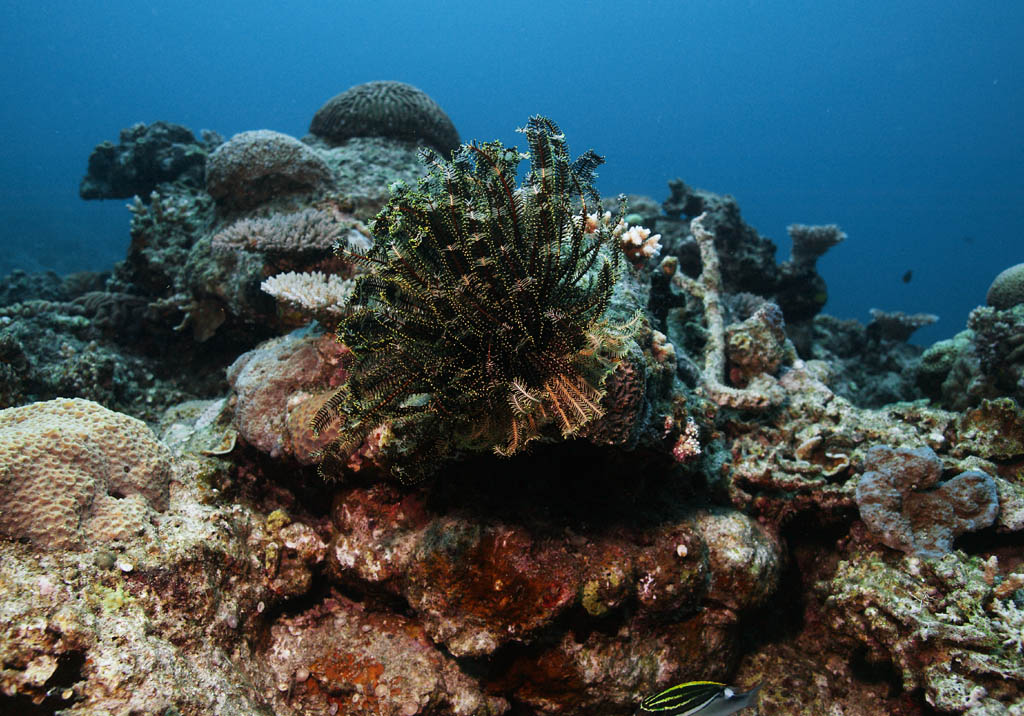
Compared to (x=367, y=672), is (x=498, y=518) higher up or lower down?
higher up

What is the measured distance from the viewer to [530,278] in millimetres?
2707

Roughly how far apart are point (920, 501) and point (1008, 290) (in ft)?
21.8

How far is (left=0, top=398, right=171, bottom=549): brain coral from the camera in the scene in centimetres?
301

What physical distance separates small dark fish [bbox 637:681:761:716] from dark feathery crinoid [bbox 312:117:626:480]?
1.69 meters

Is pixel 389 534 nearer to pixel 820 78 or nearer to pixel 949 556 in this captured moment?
pixel 949 556

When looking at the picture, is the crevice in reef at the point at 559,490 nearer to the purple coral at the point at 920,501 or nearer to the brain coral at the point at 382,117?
the purple coral at the point at 920,501

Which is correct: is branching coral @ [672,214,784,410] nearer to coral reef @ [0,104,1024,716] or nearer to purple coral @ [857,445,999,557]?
coral reef @ [0,104,1024,716]

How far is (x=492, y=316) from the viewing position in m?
2.81

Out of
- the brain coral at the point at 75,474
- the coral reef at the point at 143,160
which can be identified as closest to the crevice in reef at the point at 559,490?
the brain coral at the point at 75,474

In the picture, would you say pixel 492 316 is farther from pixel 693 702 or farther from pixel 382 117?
pixel 382 117

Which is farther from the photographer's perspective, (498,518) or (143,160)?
(143,160)

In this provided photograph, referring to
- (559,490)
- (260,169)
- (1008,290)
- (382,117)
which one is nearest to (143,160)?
(382,117)

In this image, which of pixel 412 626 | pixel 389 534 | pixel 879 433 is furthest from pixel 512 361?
pixel 879 433

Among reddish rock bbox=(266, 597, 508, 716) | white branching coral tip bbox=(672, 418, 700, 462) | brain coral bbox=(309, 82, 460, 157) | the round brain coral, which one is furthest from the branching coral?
brain coral bbox=(309, 82, 460, 157)
